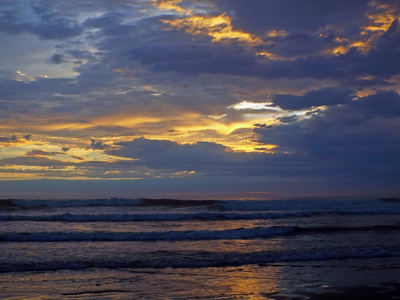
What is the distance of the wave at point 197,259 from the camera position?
11.4 metres

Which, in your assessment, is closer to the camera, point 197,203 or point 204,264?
point 204,264

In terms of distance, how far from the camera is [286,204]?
42500mm

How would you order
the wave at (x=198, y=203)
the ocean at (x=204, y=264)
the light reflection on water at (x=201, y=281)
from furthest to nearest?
the wave at (x=198, y=203) < the ocean at (x=204, y=264) < the light reflection on water at (x=201, y=281)

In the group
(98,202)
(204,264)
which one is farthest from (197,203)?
(204,264)

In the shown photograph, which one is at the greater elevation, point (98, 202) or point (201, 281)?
point (98, 202)

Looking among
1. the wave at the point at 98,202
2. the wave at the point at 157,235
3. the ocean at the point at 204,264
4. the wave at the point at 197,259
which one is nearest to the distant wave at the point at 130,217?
the ocean at the point at 204,264

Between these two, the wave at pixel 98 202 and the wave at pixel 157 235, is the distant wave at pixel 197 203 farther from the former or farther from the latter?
the wave at pixel 157 235

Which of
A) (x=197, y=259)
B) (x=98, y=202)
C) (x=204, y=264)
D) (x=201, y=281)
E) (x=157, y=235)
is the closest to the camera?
(x=201, y=281)

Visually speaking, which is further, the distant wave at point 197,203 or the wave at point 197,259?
the distant wave at point 197,203

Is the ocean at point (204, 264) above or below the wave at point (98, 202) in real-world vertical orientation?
below

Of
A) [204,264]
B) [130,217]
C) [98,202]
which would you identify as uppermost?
[98,202]

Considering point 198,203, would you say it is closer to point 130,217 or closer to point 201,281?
point 130,217

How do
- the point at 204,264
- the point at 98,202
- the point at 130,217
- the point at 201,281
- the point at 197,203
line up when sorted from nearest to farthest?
the point at 201,281
the point at 204,264
the point at 130,217
the point at 98,202
the point at 197,203

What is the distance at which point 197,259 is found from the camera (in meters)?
12.6
